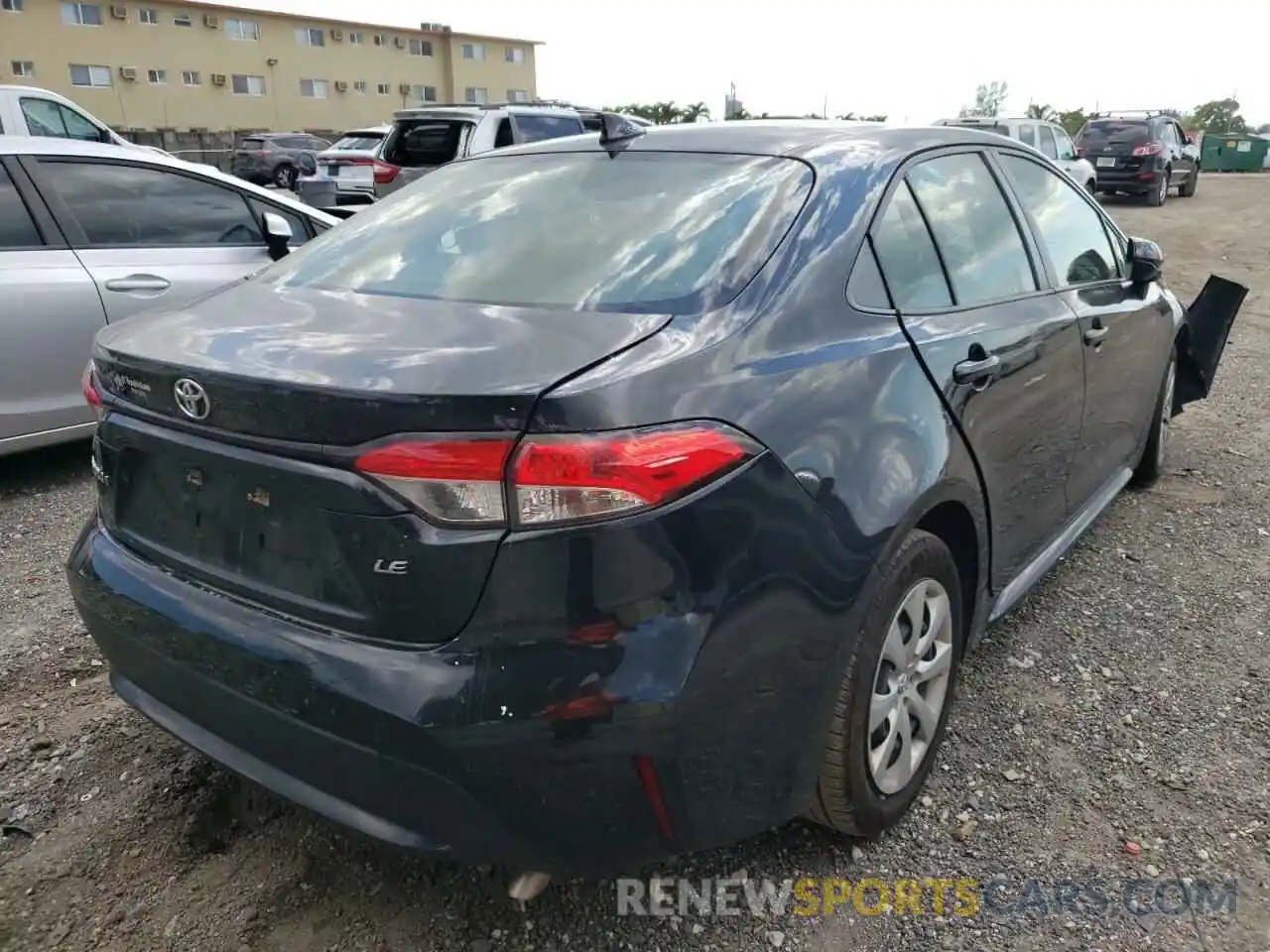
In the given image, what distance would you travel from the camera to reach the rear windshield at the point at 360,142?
64.3 feet

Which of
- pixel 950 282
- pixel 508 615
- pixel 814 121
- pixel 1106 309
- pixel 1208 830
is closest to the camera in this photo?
pixel 508 615

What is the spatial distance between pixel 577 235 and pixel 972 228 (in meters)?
1.21

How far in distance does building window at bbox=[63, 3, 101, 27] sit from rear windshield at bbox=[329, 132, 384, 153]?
30209mm

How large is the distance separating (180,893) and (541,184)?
75.4 inches

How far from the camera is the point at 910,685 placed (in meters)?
2.31

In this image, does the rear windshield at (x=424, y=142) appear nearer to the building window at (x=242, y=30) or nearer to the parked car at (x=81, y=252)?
the parked car at (x=81, y=252)

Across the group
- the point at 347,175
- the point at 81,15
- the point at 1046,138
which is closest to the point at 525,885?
the point at 347,175

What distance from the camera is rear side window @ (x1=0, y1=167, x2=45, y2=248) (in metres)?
4.32

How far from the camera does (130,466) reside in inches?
81.7

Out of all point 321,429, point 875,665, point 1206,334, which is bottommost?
point 875,665

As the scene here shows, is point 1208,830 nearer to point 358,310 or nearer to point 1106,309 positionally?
point 1106,309

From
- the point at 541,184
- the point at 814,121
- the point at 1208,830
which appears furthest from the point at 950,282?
the point at 1208,830

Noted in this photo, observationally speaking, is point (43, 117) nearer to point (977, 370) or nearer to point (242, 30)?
point (977, 370)

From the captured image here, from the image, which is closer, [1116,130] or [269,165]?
[1116,130]
